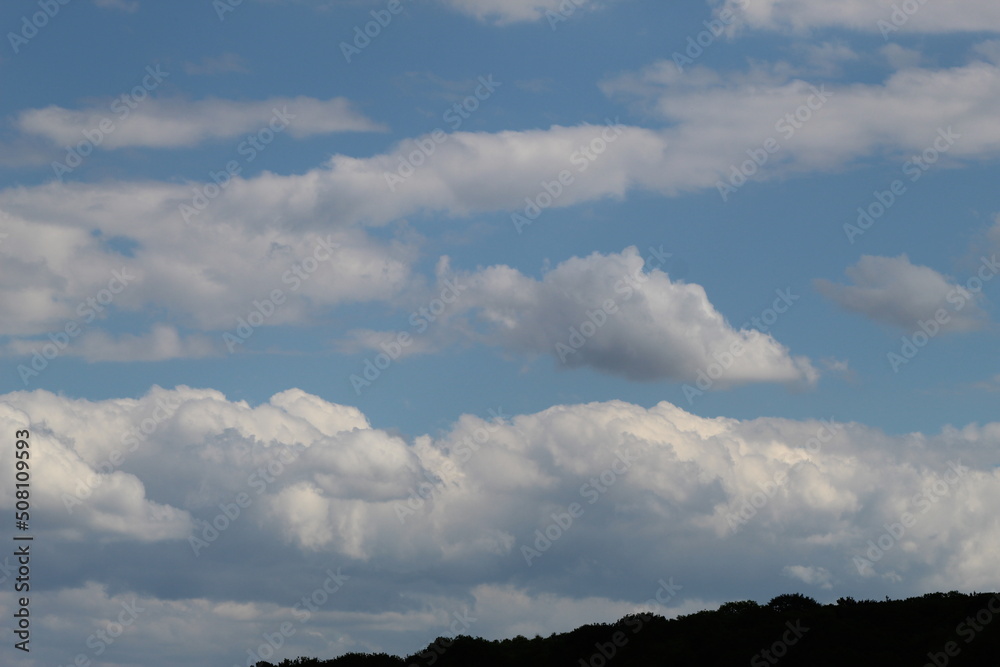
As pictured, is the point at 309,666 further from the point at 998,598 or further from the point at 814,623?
the point at 998,598

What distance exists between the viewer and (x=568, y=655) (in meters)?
58.1

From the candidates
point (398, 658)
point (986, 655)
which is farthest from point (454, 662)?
point (986, 655)

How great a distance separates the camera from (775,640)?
51.0 m

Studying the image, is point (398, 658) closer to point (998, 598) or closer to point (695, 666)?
point (695, 666)

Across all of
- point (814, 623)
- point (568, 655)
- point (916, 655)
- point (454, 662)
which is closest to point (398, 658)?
point (454, 662)

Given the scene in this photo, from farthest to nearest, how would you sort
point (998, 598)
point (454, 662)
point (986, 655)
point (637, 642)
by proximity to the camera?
point (454, 662), point (637, 642), point (998, 598), point (986, 655)

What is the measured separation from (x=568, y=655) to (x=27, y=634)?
27802mm

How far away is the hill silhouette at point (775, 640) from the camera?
157ft

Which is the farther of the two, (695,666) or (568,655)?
(568,655)

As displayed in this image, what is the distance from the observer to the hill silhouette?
47.9 m

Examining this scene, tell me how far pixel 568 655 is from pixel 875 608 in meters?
16.2

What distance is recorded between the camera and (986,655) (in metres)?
45.8

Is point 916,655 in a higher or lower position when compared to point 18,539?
lower

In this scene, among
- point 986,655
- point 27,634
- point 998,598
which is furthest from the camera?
Answer: point 27,634
